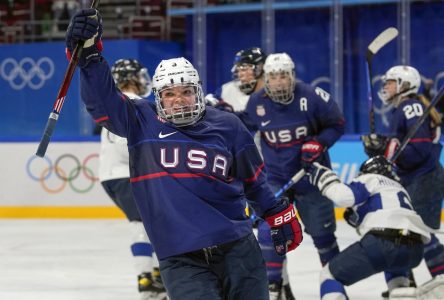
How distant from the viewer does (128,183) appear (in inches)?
211

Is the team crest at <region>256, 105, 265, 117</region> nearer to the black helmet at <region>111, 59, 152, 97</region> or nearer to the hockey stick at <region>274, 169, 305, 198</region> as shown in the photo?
the hockey stick at <region>274, 169, 305, 198</region>

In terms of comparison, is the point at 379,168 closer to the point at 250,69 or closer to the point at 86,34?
the point at 250,69

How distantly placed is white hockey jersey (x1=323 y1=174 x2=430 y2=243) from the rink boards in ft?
15.3

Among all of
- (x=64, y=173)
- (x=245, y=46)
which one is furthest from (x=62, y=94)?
(x=245, y=46)

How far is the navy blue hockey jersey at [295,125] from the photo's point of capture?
17.6 feet

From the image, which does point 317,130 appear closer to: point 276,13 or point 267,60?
point 267,60

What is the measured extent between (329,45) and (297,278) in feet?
22.9

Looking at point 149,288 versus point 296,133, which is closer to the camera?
point 149,288

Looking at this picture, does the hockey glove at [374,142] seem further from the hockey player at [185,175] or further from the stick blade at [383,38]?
the hockey player at [185,175]

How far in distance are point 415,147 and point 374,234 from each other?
1.23m

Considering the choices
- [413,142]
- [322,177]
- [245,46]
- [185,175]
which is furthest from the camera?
[245,46]

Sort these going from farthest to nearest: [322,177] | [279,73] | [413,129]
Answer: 1. [413,129]
2. [279,73]
3. [322,177]

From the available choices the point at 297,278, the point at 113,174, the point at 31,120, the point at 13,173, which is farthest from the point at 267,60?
the point at 31,120

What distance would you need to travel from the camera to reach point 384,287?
19.0 feet
